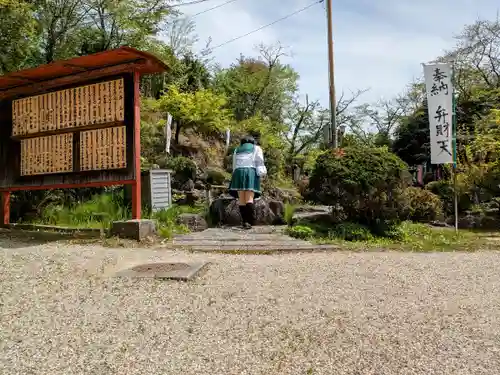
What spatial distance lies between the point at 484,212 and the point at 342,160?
19.8 ft

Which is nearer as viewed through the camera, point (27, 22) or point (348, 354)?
point (348, 354)

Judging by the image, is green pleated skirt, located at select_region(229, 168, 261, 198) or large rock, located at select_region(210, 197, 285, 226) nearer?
green pleated skirt, located at select_region(229, 168, 261, 198)

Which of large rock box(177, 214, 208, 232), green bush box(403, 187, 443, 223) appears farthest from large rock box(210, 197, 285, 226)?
green bush box(403, 187, 443, 223)

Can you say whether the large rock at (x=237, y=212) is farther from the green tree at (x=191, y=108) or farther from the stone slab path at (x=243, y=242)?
the green tree at (x=191, y=108)

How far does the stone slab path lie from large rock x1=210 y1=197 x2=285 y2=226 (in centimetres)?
91

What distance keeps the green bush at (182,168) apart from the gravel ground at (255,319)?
6.78 m

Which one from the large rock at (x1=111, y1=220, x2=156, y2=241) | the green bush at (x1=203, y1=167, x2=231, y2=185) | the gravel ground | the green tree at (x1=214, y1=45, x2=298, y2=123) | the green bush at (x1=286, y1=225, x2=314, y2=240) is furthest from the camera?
the green tree at (x1=214, y1=45, x2=298, y2=123)

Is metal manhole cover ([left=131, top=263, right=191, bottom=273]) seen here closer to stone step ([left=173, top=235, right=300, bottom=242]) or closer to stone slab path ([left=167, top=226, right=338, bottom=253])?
stone slab path ([left=167, top=226, right=338, bottom=253])

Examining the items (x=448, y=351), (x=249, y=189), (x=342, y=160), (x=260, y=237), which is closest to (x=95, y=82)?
(x=249, y=189)

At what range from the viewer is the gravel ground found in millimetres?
2699

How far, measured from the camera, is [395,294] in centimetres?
408

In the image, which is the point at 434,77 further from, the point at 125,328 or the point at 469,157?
the point at 125,328

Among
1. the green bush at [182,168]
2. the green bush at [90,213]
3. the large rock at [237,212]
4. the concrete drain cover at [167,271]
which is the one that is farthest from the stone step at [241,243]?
the green bush at [182,168]

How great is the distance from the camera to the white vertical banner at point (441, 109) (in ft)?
27.9
